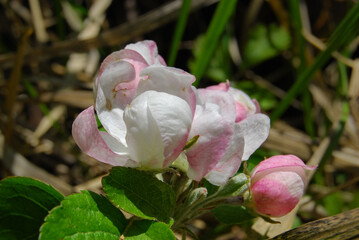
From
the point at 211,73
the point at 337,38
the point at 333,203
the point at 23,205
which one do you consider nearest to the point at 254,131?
the point at 23,205

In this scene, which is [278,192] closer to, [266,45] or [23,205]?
[23,205]

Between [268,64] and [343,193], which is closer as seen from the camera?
[343,193]

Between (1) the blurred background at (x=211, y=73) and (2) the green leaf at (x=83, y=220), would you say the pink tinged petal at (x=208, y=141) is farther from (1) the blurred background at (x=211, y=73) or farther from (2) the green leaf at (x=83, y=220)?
(1) the blurred background at (x=211, y=73)

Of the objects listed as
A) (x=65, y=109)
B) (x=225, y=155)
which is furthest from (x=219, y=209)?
(x=65, y=109)

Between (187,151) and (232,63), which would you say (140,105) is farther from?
(232,63)

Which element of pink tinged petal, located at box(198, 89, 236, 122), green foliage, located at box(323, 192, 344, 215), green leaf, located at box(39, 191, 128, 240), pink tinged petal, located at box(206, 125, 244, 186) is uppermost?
pink tinged petal, located at box(198, 89, 236, 122)

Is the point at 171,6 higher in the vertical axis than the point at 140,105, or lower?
lower

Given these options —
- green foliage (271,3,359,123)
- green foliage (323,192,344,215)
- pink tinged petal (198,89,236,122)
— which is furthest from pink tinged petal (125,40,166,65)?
green foliage (323,192,344,215)

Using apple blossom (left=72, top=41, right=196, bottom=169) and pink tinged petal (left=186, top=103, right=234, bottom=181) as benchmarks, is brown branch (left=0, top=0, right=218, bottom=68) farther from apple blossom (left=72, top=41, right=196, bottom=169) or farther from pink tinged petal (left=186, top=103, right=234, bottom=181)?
pink tinged petal (left=186, top=103, right=234, bottom=181)
